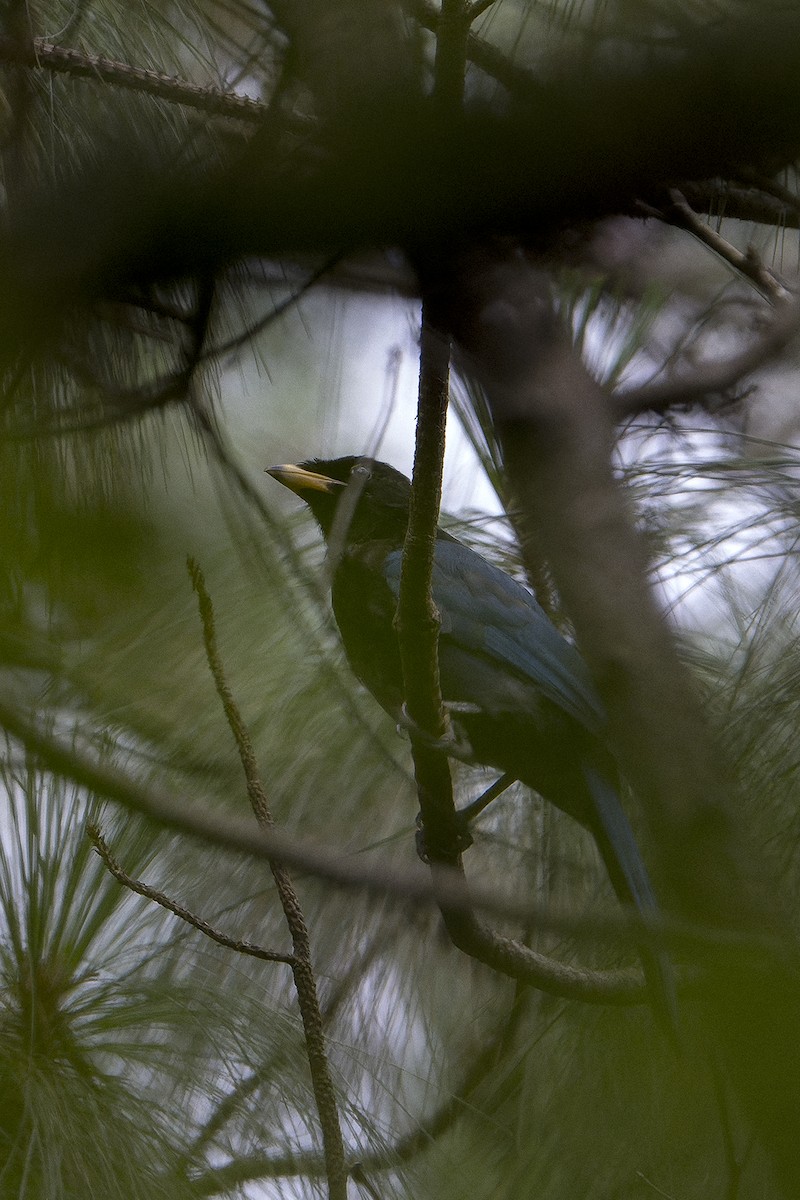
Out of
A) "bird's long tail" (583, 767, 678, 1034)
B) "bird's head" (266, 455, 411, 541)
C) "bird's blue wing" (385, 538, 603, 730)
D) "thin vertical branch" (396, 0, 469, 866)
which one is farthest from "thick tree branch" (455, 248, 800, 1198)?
"bird's head" (266, 455, 411, 541)

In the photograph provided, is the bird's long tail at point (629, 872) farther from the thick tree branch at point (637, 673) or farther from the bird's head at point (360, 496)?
the bird's head at point (360, 496)

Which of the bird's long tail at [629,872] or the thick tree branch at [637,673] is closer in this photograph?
the thick tree branch at [637,673]

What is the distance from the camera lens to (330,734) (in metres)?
2.76

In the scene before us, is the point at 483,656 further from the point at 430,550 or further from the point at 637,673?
the point at 430,550

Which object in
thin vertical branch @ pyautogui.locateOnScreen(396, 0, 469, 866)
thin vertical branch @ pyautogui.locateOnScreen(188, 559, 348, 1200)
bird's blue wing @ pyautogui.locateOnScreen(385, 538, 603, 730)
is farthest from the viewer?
bird's blue wing @ pyautogui.locateOnScreen(385, 538, 603, 730)

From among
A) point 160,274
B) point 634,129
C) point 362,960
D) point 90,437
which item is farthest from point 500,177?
point 362,960

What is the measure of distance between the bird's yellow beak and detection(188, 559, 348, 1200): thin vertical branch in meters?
1.19

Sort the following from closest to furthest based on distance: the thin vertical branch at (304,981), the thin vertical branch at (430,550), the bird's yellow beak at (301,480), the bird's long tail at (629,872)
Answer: the thin vertical branch at (430,550)
the thin vertical branch at (304,981)
the bird's long tail at (629,872)
the bird's yellow beak at (301,480)

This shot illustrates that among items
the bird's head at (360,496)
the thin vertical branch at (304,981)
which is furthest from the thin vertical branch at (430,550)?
the bird's head at (360,496)

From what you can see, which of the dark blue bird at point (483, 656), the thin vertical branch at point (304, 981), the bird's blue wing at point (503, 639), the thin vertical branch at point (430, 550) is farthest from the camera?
the bird's blue wing at point (503, 639)

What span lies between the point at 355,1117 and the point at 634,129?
1.86 m

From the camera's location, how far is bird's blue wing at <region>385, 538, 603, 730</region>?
2.79m

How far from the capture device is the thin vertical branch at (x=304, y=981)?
167 centimetres

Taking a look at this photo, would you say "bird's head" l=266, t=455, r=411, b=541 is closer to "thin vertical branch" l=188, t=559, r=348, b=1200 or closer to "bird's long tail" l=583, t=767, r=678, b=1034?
"bird's long tail" l=583, t=767, r=678, b=1034
